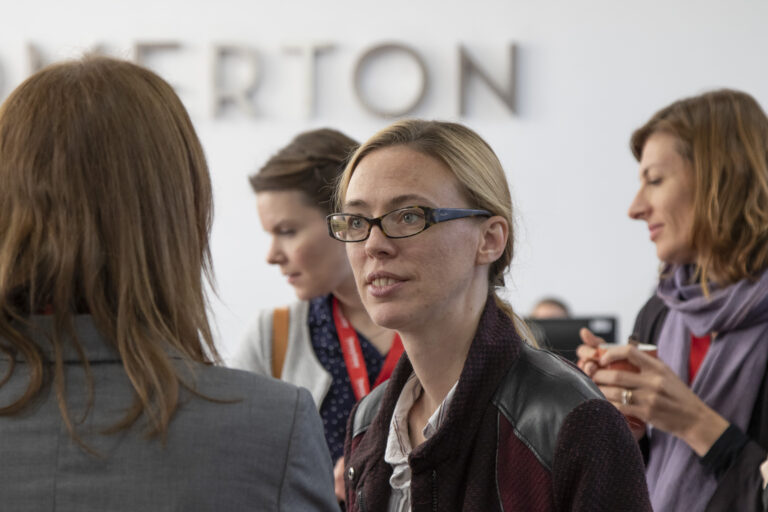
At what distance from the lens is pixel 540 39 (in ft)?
18.9

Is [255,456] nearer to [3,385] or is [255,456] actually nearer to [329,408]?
[3,385]

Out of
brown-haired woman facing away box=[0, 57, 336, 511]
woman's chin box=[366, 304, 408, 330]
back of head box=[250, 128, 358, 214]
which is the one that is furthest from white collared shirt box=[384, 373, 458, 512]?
back of head box=[250, 128, 358, 214]

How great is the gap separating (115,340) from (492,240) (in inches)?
27.9

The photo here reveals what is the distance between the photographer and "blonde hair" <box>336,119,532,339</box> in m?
1.54

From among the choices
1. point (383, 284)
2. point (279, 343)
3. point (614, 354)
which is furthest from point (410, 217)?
point (279, 343)

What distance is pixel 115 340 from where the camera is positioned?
3.50ft

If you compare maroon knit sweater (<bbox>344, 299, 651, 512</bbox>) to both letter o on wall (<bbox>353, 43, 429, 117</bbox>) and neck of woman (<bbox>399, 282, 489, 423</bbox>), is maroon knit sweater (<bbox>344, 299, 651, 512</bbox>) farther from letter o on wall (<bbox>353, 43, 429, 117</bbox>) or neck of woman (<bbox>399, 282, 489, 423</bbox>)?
letter o on wall (<bbox>353, 43, 429, 117</bbox>)

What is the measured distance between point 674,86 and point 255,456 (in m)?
5.12

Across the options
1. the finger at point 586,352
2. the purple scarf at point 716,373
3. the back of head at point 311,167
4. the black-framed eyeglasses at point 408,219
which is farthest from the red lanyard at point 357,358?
the black-framed eyeglasses at point 408,219

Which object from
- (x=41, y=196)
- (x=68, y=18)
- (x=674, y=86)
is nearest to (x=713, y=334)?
(x=41, y=196)

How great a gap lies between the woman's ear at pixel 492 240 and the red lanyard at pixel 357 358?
73 cm

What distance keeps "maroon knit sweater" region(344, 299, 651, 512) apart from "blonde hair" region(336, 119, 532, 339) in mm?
162

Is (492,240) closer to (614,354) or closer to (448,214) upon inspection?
(448,214)

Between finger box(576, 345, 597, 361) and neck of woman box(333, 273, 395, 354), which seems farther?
neck of woman box(333, 273, 395, 354)
